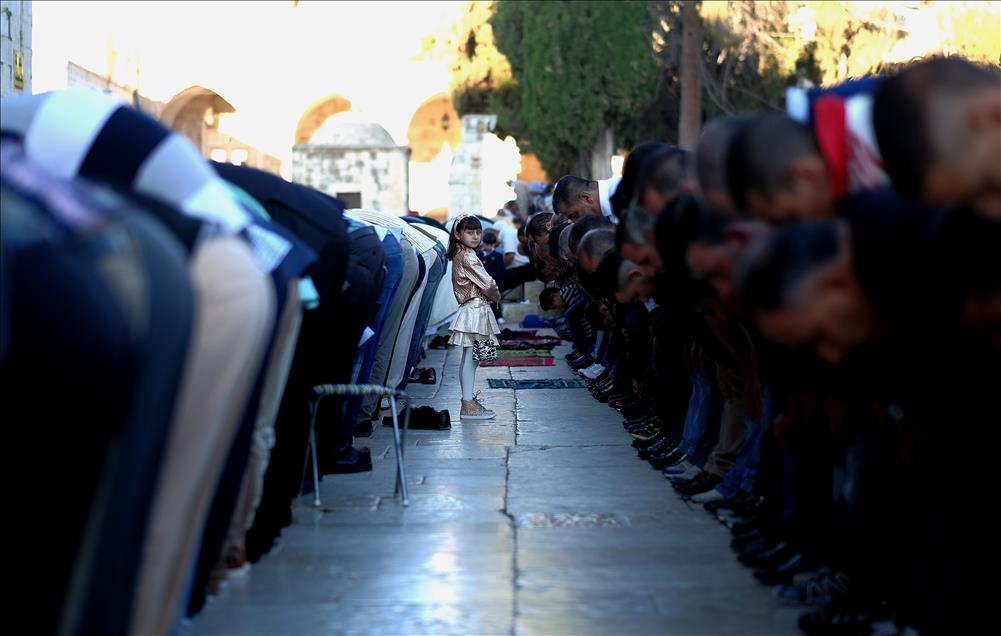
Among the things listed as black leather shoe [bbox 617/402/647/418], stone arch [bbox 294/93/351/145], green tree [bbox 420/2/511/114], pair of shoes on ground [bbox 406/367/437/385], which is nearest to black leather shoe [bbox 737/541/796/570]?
black leather shoe [bbox 617/402/647/418]

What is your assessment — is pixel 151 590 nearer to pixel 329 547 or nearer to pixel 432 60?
pixel 329 547

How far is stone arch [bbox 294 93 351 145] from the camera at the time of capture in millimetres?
49688

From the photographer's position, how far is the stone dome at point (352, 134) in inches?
1399

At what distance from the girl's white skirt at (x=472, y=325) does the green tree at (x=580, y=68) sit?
2016cm

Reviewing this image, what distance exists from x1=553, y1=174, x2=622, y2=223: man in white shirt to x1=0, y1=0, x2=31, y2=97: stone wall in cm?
487

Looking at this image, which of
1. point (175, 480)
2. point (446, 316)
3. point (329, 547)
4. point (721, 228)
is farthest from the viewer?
point (446, 316)

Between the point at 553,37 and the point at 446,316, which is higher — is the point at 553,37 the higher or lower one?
the higher one

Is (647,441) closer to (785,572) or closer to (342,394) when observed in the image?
(342,394)

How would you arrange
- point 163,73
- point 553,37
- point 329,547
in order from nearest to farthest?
point 329,547
point 553,37
point 163,73

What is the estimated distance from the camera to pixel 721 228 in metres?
4.37

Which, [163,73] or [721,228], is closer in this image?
[721,228]

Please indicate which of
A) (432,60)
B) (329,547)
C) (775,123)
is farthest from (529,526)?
(432,60)

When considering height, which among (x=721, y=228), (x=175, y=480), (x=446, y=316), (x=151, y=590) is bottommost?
(x=446, y=316)

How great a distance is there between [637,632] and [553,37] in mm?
26276
